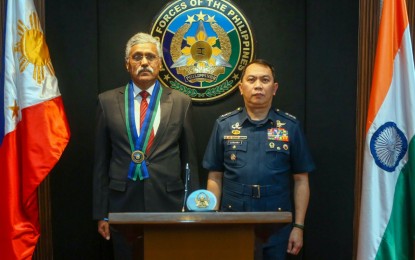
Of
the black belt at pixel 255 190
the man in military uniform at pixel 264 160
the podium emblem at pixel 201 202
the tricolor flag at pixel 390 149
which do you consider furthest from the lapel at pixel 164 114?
the tricolor flag at pixel 390 149

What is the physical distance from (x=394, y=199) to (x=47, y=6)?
7.50 ft

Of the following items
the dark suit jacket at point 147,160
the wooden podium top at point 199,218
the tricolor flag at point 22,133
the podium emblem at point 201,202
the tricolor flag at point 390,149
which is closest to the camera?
the wooden podium top at point 199,218

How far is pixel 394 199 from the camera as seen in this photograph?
2725mm

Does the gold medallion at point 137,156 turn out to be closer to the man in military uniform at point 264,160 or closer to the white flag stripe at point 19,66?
the man in military uniform at point 264,160

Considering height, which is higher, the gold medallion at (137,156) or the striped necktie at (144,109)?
the striped necktie at (144,109)

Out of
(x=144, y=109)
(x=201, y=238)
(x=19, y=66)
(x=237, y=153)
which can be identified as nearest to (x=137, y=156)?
(x=144, y=109)

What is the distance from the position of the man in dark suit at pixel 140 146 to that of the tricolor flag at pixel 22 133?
29 centimetres

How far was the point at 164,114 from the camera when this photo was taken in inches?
124

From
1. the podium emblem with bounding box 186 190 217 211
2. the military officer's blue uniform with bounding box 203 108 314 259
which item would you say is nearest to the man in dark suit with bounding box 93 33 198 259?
the military officer's blue uniform with bounding box 203 108 314 259

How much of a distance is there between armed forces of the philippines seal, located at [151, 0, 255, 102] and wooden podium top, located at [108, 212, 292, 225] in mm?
1678

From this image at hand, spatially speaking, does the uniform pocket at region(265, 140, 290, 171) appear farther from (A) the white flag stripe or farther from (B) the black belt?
(A) the white flag stripe

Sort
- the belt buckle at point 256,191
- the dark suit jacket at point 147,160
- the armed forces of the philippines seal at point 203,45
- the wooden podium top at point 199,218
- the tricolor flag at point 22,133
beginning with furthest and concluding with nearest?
the armed forces of the philippines seal at point 203,45 → the dark suit jacket at point 147,160 → the belt buckle at point 256,191 → the tricolor flag at point 22,133 → the wooden podium top at point 199,218

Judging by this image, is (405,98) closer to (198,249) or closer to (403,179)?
(403,179)

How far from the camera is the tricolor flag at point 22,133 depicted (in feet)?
9.40
